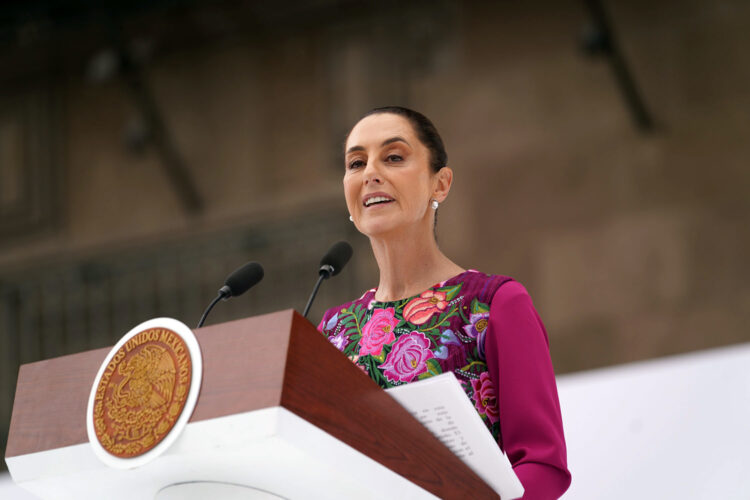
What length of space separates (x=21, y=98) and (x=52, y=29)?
0.71 meters

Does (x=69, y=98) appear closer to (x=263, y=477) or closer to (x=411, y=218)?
(x=411, y=218)

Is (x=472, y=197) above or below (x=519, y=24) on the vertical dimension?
below

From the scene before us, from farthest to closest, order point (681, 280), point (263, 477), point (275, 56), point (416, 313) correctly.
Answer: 1. point (275, 56)
2. point (681, 280)
3. point (416, 313)
4. point (263, 477)

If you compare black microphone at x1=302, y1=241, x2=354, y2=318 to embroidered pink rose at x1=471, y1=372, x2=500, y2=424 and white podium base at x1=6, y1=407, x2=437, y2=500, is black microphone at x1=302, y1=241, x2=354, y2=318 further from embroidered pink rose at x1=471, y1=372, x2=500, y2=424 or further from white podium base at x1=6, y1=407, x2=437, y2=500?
white podium base at x1=6, y1=407, x2=437, y2=500

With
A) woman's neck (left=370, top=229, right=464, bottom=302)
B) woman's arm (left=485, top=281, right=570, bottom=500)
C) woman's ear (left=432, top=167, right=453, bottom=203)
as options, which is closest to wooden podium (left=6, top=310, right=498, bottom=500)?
woman's arm (left=485, top=281, right=570, bottom=500)

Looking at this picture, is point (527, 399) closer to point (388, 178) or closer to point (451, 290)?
point (451, 290)

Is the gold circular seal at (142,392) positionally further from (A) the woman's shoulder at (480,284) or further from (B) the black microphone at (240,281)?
(A) the woman's shoulder at (480,284)

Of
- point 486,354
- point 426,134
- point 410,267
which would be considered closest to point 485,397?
point 486,354

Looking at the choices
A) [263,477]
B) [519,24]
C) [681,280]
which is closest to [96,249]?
[519,24]

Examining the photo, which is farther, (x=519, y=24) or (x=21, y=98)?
(x=21, y=98)

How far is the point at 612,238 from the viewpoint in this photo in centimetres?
550

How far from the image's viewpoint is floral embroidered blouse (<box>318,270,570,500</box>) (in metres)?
1.67

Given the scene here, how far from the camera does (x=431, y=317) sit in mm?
1869

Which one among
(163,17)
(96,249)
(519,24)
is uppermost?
(163,17)
